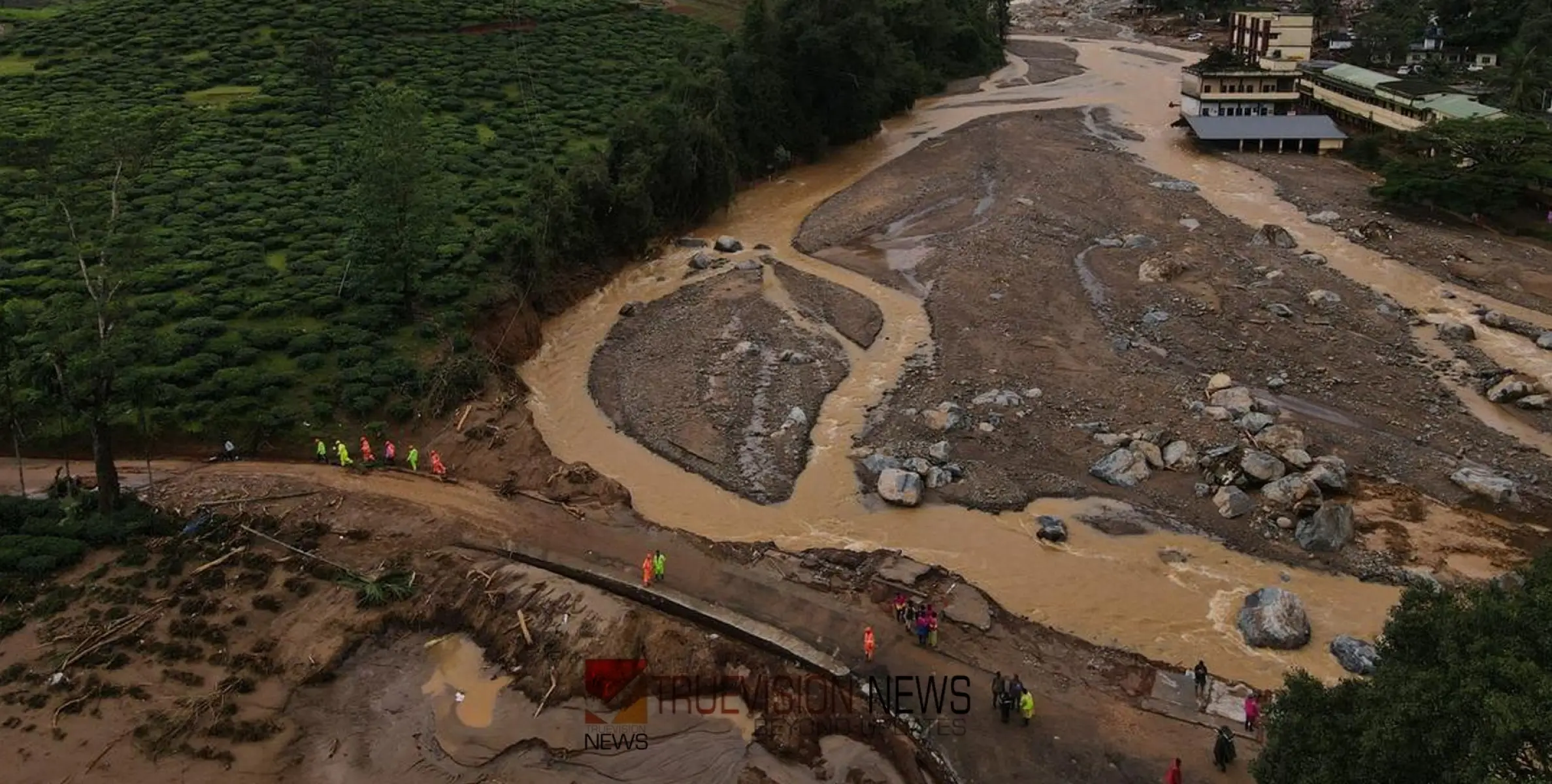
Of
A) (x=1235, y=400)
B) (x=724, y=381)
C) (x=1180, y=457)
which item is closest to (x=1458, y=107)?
(x=1235, y=400)

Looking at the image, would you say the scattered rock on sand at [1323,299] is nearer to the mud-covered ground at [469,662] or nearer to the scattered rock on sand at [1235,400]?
the scattered rock on sand at [1235,400]

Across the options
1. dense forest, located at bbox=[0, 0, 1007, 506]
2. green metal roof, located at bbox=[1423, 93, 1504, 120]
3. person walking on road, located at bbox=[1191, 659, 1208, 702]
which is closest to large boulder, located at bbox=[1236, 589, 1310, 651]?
person walking on road, located at bbox=[1191, 659, 1208, 702]

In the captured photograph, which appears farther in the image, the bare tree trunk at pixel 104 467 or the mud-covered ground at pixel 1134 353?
the mud-covered ground at pixel 1134 353

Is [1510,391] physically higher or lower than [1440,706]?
lower

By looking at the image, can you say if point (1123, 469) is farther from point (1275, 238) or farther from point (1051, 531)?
point (1275, 238)

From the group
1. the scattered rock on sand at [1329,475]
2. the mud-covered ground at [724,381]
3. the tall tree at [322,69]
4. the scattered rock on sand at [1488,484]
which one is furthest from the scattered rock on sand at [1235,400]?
the tall tree at [322,69]

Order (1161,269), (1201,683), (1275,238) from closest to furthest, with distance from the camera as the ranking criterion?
(1201,683)
(1161,269)
(1275,238)
